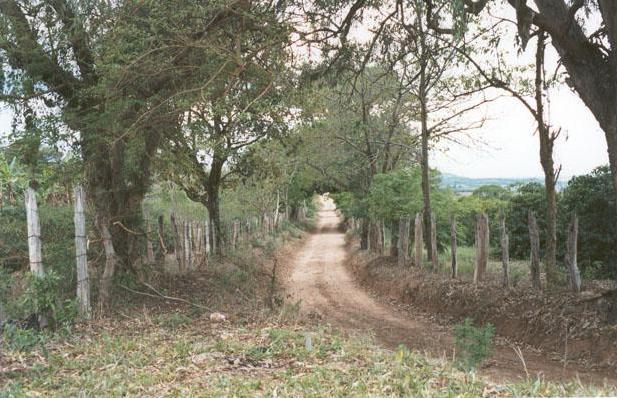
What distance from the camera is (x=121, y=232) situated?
1158cm

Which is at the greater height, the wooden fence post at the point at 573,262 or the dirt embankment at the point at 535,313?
the wooden fence post at the point at 573,262

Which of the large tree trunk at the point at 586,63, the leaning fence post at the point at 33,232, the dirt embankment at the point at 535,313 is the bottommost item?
the dirt embankment at the point at 535,313

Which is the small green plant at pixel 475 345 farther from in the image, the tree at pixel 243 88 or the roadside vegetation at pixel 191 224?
the tree at pixel 243 88

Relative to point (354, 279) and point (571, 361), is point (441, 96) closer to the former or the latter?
point (354, 279)

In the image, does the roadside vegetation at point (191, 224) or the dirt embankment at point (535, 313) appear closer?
the roadside vegetation at point (191, 224)

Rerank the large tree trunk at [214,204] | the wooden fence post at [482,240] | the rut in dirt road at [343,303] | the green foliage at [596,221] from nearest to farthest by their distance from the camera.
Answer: the rut in dirt road at [343,303], the wooden fence post at [482,240], the green foliage at [596,221], the large tree trunk at [214,204]

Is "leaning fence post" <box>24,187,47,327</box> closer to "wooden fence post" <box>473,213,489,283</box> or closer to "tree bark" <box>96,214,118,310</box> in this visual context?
"tree bark" <box>96,214,118,310</box>

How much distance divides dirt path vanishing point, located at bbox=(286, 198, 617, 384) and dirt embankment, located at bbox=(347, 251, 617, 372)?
0.33 metres

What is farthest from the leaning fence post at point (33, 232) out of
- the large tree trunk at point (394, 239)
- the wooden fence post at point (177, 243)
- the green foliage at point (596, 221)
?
the large tree trunk at point (394, 239)

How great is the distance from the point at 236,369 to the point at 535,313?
6640mm

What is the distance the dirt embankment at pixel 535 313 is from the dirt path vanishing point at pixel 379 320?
33 centimetres

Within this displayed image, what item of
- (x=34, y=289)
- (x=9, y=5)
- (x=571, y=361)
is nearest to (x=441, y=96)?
(x=571, y=361)

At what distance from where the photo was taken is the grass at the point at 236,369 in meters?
4.57

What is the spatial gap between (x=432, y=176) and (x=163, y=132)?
1057 cm
